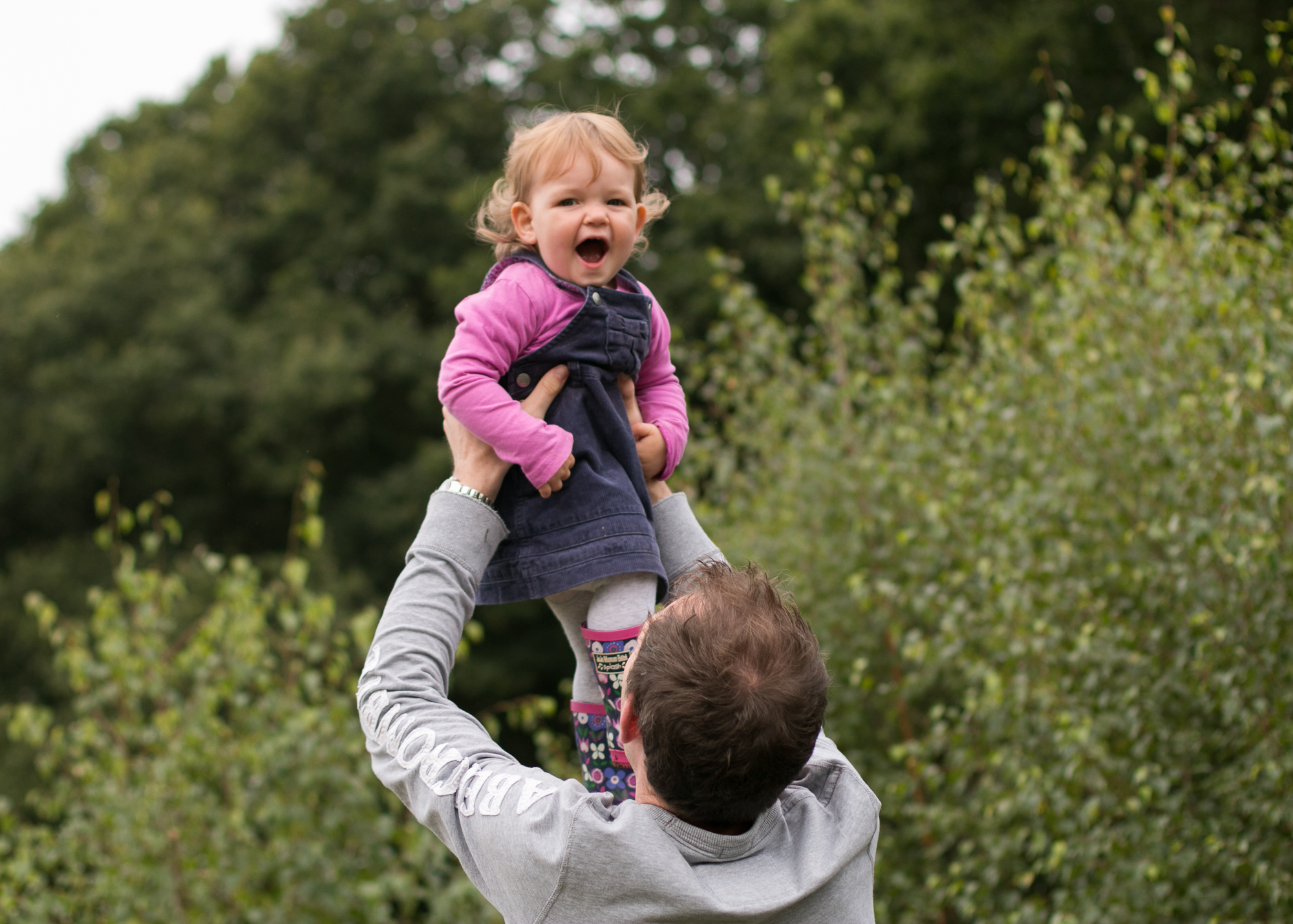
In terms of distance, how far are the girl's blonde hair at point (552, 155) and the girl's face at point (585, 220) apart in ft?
0.04

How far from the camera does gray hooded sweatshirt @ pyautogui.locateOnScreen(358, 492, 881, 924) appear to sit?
1.22 meters

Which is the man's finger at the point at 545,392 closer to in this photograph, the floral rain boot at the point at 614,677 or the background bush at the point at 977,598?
the floral rain boot at the point at 614,677

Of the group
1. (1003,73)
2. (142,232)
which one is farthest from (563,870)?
(142,232)

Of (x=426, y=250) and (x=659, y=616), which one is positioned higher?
(x=659, y=616)

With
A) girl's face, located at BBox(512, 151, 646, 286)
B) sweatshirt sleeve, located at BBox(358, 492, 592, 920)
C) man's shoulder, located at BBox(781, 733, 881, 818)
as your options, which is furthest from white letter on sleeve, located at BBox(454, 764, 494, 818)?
girl's face, located at BBox(512, 151, 646, 286)

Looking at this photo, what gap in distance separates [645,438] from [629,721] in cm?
60

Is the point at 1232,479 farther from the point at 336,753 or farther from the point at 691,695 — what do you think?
the point at 336,753

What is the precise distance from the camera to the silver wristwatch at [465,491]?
1552 mm

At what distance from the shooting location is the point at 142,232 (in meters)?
15.6

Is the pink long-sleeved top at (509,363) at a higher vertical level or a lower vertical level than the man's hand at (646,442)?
higher

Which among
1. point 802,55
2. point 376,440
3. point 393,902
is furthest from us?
point 376,440

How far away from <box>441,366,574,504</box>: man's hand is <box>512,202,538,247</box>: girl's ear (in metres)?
0.22

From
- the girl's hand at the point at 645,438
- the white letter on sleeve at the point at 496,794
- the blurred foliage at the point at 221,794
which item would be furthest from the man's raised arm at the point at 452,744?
the blurred foliage at the point at 221,794

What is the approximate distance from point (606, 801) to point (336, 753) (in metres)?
3.76
